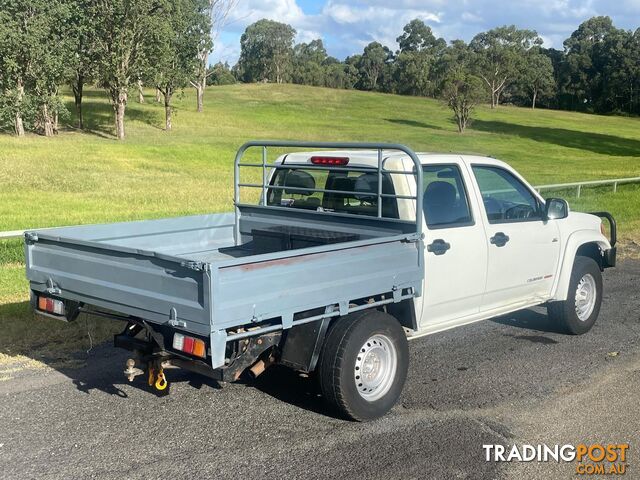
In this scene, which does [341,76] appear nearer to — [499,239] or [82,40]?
[82,40]

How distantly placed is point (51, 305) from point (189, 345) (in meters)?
1.55

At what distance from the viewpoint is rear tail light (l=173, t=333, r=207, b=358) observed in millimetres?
4164

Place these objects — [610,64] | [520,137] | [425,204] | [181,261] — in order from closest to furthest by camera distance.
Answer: [181,261]
[425,204]
[520,137]
[610,64]

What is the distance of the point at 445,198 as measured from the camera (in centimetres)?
584

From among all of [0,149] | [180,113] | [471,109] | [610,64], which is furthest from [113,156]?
[610,64]

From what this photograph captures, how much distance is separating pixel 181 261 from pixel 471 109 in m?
54.1

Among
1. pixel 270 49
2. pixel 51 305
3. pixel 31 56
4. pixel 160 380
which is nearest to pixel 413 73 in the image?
pixel 270 49

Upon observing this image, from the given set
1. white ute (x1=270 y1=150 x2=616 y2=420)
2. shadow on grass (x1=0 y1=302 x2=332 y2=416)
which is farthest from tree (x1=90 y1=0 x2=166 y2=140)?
white ute (x1=270 y1=150 x2=616 y2=420)

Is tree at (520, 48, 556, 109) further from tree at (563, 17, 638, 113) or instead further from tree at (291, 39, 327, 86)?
tree at (291, 39, 327, 86)

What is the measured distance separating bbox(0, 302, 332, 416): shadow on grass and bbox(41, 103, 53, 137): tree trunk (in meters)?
33.6

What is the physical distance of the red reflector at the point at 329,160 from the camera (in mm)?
6031

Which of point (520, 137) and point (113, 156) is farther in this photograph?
point (520, 137)

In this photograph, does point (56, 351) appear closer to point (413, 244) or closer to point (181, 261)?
point (181, 261)

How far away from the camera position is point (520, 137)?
5350 centimetres
